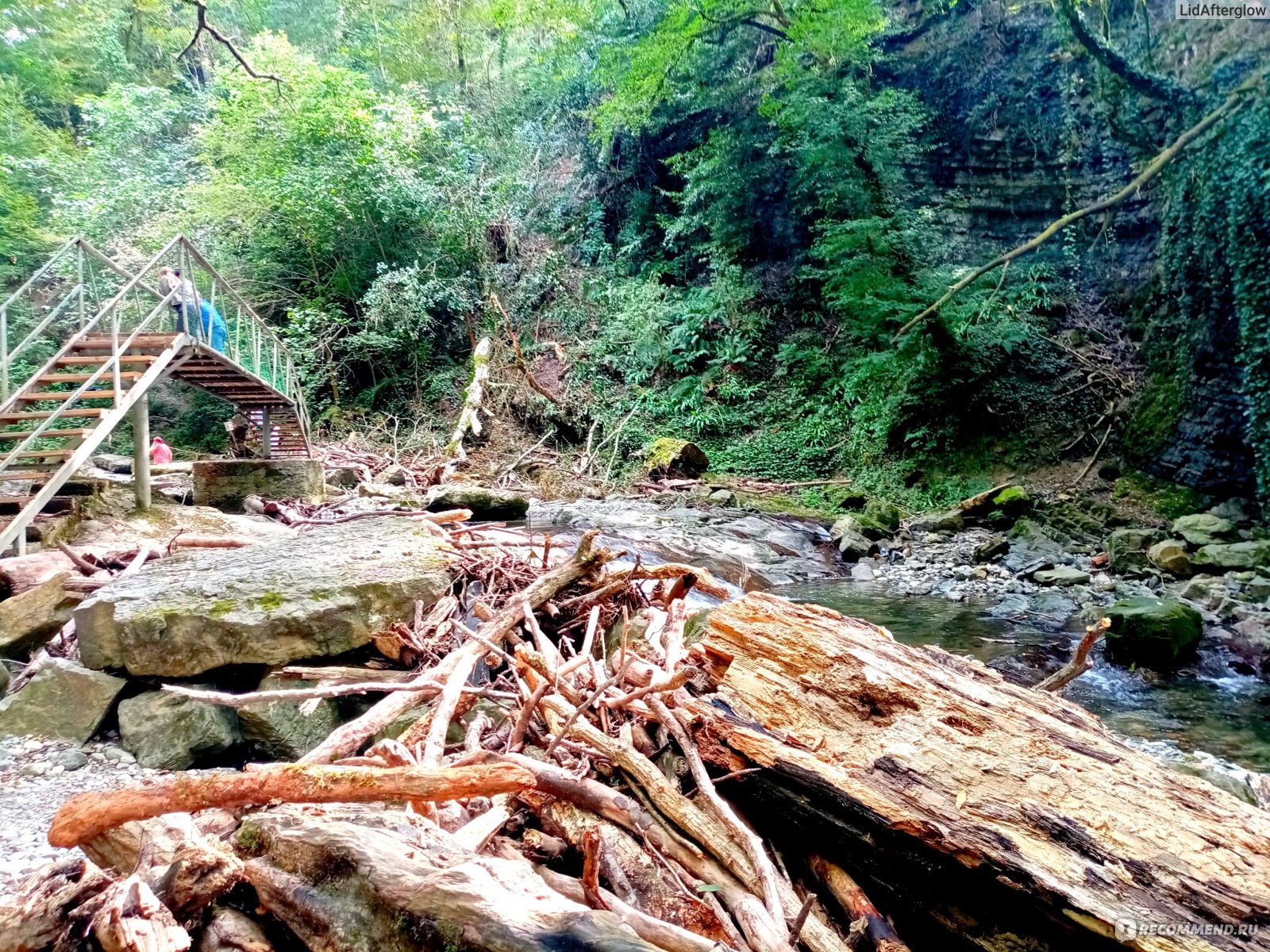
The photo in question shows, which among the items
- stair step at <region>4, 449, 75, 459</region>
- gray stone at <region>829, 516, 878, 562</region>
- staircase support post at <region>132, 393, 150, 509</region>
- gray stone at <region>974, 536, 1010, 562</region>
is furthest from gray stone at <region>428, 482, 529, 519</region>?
gray stone at <region>974, 536, 1010, 562</region>

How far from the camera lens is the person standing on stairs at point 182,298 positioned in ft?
25.4

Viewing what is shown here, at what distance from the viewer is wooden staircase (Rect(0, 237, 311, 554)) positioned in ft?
17.1

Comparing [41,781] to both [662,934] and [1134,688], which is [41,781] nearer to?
[662,934]

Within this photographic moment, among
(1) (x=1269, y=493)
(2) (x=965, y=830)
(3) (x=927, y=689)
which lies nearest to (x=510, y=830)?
(2) (x=965, y=830)

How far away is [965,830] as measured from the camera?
1.66 metres

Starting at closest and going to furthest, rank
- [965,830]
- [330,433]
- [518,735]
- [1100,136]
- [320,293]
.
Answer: [965,830] < [518,735] < [1100,136] < [330,433] < [320,293]

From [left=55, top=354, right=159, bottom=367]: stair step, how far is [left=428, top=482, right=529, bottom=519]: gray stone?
3.48 metres

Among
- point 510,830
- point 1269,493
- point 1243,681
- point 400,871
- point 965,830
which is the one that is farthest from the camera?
point 1269,493

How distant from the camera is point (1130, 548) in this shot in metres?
9.27

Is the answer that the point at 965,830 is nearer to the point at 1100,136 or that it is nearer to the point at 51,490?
the point at 51,490

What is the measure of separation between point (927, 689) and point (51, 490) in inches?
252

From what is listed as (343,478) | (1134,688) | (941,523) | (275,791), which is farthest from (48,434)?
(941,523)

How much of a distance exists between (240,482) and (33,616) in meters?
5.72

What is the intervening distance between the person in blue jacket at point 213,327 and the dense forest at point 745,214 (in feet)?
24.9
